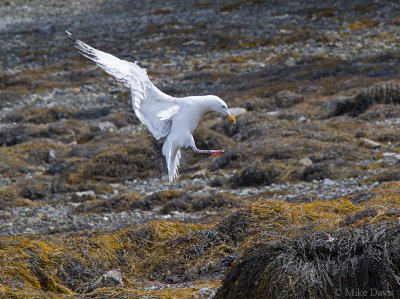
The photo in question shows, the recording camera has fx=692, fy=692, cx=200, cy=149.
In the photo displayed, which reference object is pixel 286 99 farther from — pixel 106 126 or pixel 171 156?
pixel 171 156

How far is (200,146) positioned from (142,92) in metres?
7.95

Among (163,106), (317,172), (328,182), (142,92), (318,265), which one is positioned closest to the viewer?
(318,265)

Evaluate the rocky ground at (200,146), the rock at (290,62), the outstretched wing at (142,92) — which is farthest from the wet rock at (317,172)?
the rock at (290,62)

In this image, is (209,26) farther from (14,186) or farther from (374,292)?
(374,292)

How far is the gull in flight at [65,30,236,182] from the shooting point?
334 inches

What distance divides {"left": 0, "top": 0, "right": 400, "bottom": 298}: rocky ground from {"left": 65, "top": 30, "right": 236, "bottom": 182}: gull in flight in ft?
3.63

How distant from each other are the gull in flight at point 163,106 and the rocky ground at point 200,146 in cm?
111

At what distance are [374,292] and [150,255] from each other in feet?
11.1

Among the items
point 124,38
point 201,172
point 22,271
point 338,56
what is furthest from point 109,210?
point 124,38

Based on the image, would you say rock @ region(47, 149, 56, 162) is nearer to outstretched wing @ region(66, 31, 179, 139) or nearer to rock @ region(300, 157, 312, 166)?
rock @ region(300, 157, 312, 166)

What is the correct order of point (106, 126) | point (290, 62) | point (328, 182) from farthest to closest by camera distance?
point (290, 62) < point (106, 126) < point (328, 182)

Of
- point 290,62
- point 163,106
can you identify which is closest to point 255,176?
Answer: point 163,106

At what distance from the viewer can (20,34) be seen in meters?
37.2

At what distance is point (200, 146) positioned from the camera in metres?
16.6
